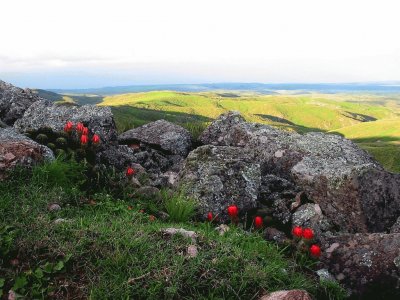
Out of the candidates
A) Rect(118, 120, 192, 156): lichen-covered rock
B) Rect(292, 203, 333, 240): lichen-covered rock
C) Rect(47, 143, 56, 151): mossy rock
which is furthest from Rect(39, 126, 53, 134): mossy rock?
Rect(292, 203, 333, 240): lichen-covered rock

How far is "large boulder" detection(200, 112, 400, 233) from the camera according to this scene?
428 inches

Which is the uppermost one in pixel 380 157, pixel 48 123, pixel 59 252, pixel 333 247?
pixel 48 123

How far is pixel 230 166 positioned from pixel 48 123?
6.19 m

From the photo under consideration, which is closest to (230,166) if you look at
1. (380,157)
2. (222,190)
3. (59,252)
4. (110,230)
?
(222,190)

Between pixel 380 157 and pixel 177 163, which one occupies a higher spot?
pixel 177 163

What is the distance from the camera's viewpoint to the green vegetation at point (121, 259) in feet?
21.3

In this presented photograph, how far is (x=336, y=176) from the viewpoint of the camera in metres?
11.4

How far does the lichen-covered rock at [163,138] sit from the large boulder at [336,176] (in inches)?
105

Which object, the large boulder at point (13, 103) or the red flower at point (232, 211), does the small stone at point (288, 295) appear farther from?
the large boulder at point (13, 103)

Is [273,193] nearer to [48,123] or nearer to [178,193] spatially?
[178,193]

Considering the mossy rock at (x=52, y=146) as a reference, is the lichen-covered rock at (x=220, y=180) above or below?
below

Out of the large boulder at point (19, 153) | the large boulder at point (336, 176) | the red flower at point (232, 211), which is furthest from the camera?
the large boulder at point (336, 176)

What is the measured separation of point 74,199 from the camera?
9453 mm

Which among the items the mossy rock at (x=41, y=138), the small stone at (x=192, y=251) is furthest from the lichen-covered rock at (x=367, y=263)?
the mossy rock at (x=41, y=138)
